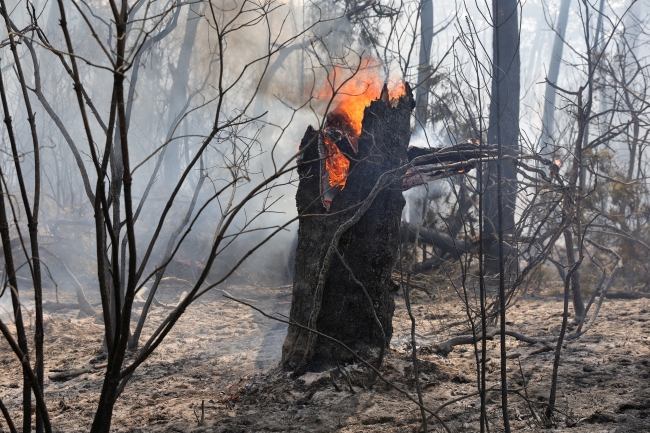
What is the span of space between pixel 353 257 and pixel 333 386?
1000mm

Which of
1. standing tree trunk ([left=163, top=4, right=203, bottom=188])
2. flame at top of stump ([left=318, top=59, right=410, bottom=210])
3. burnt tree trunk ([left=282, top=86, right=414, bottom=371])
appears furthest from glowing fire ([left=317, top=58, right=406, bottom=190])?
standing tree trunk ([left=163, top=4, right=203, bottom=188])

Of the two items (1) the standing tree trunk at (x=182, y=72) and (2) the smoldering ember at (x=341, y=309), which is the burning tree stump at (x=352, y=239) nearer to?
(2) the smoldering ember at (x=341, y=309)

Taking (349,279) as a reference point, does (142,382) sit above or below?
below

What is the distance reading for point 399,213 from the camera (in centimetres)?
407

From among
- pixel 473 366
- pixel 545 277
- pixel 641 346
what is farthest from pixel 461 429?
pixel 545 277

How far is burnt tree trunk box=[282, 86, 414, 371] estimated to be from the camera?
3789mm

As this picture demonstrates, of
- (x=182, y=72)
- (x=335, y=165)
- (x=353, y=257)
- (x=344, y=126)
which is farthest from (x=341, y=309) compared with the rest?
(x=182, y=72)

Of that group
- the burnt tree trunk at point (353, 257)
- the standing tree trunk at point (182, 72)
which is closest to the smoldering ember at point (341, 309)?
the burnt tree trunk at point (353, 257)

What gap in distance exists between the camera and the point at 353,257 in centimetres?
383

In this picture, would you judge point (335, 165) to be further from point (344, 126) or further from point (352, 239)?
point (352, 239)

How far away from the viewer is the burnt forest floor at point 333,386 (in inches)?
114

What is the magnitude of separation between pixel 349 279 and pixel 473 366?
1.33 metres

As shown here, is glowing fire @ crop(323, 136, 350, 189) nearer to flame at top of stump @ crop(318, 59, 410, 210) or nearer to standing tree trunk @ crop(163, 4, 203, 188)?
flame at top of stump @ crop(318, 59, 410, 210)

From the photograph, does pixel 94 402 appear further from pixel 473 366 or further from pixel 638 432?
pixel 638 432
